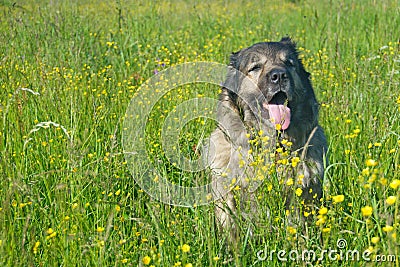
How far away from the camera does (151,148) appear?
127 inches

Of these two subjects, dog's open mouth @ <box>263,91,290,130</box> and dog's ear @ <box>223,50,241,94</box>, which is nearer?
dog's open mouth @ <box>263,91,290,130</box>

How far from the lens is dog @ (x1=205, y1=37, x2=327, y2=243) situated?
3.26 meters

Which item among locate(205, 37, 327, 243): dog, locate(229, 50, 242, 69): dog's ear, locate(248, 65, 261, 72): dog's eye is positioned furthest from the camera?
locate(229, 50, 242, 69): dog's ear

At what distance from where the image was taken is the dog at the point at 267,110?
3.26m

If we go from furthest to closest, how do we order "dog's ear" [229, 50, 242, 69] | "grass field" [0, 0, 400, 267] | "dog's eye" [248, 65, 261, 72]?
1. "dog's ear" [229, 50, 242, 69]
2. "dog's eye" [248, 65, 261, 72]
3. "grass field" [0, 0, 400, 267]

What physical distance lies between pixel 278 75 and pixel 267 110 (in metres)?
0.27

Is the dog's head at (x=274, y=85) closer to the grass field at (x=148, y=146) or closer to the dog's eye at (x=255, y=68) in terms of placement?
the dog's eye at (x=255, y=68)

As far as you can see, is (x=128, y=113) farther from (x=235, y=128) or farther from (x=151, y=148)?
(x=235, y=128)

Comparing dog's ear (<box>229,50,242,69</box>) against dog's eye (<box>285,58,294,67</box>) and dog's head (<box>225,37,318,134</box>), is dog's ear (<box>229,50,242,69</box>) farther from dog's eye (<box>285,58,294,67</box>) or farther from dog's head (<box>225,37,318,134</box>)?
dog's eye (<box>285,58,294,67</box>)

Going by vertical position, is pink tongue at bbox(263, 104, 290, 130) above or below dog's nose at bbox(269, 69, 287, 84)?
below

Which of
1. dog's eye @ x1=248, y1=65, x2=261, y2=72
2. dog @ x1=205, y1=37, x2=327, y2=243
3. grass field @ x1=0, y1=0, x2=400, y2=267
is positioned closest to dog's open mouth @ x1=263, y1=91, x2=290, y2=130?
dog @ x1=205, y1=37, x2=327, y2=243

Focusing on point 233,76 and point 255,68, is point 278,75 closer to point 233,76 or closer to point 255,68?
point 255,68

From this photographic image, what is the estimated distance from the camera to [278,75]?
327cm

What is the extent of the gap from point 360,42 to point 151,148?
3940mm
